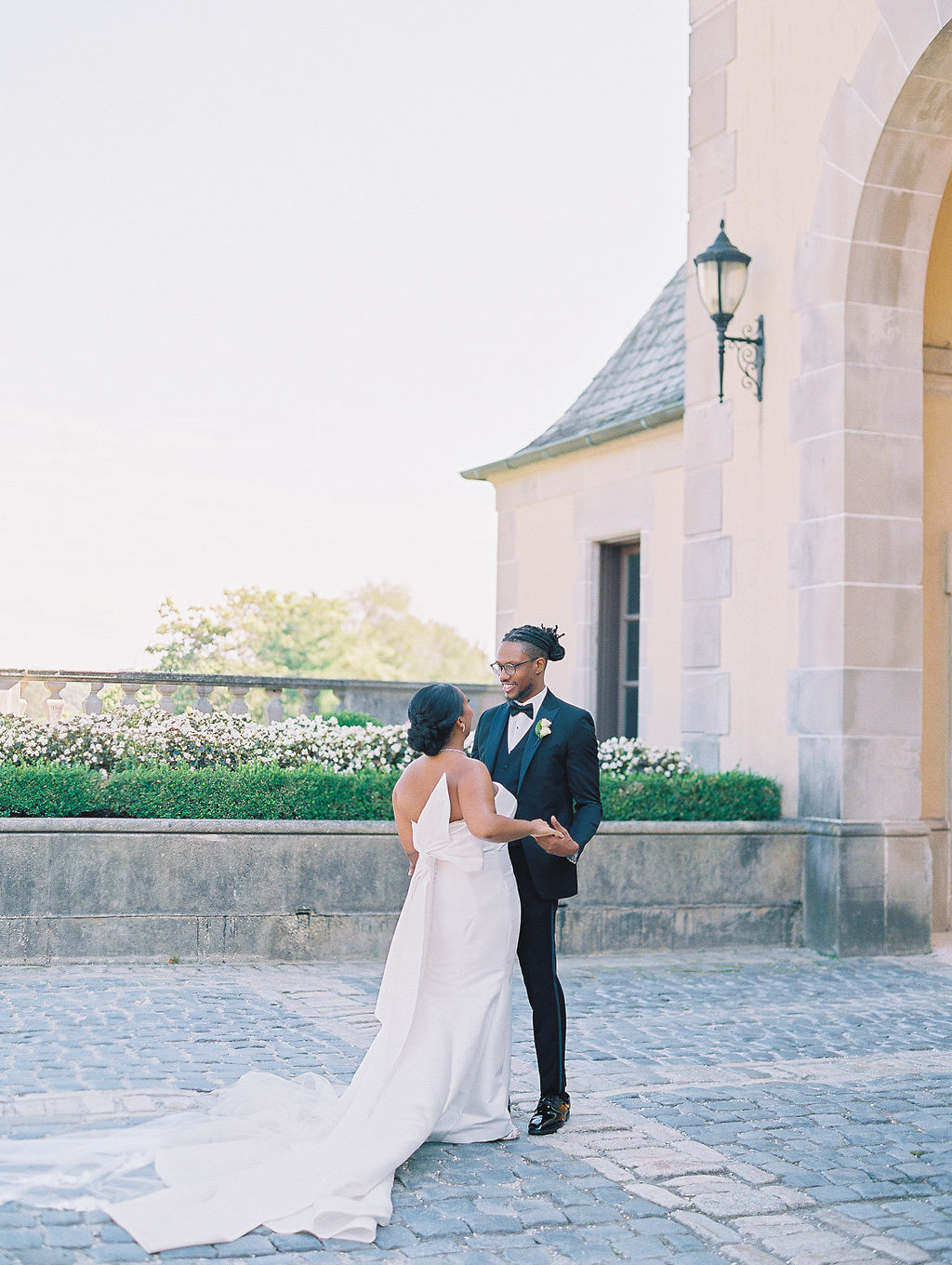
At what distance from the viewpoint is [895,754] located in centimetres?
891

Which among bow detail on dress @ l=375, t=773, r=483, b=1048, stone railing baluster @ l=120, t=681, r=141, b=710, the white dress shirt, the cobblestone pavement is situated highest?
stone railing baluster @ l=120, t=681, r=141, b=710

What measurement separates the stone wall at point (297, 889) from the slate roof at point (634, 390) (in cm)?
427

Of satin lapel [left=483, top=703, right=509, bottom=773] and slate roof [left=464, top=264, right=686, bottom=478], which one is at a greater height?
slate roof [left=464, top=264, right=686, bottom=478]

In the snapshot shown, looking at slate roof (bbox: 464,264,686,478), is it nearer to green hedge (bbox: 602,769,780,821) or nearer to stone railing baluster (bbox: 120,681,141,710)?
green hedge (bbox: 602,769,780,821)

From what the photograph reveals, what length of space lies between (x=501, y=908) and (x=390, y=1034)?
57 cm

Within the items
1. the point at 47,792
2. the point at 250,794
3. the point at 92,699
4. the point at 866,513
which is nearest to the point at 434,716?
the point at 250,794

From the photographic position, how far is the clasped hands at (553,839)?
4750 mm

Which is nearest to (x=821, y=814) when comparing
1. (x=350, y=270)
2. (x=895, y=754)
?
(x=895, y=754)

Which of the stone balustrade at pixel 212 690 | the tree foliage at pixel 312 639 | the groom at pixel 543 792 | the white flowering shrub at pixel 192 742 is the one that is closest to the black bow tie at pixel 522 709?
the groom at pixel 543 792

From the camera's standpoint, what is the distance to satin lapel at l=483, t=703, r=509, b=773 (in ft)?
17.3

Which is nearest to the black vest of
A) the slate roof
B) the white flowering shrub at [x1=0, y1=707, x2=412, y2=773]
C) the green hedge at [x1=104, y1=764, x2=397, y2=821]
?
the green hedge at [x1=104, y1=764, x2=397, y2=821]

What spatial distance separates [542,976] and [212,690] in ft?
27.7

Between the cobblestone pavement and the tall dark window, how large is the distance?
4.73 meters

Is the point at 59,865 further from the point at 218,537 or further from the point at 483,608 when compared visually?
the point at 483,608
